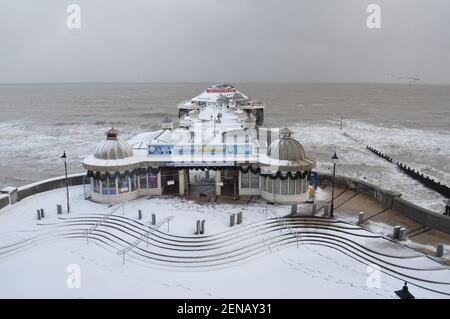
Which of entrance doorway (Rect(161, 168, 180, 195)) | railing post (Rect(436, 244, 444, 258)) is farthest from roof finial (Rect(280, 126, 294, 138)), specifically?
railing post (Rect(436, 244, 444, 258))

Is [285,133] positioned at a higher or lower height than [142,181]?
higher

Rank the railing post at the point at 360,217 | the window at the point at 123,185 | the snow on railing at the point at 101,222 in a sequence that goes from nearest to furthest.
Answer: the snow on railing at the point at 101,222
the railing post at the point at 360,217
the window at the point at 123,185

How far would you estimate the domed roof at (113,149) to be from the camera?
76.5 ft

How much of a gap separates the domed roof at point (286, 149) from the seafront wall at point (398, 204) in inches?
182

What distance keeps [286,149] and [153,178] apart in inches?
335

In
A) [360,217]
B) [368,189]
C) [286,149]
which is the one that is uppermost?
[286,149]

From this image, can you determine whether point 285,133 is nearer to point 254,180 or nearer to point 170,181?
point 254,180

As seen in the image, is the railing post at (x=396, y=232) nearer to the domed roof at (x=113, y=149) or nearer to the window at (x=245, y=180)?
the window at (x=245, y=180)

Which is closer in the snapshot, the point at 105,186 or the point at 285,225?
the point at 285,225

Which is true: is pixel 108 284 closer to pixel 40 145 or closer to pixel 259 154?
pixel 259 154

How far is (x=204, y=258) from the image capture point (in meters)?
17.7

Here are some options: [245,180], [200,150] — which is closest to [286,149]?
[245,180]

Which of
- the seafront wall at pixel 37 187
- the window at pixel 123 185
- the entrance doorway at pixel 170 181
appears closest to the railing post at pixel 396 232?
the entrance doorway at pixel 170 181
